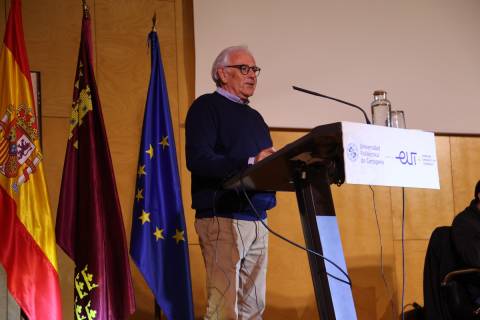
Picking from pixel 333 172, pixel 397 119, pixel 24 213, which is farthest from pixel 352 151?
pixel 24 213

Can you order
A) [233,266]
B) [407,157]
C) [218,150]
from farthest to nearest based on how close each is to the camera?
[218,150] → [233,266] → [407,157]

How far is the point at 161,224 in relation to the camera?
3475 millimetres

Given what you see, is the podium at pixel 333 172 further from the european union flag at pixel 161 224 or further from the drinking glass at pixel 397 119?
the european union flag at pixel 161 224

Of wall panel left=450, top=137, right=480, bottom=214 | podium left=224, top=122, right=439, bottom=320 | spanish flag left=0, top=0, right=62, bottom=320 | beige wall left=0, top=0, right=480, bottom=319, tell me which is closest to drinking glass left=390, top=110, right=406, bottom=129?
podium left=224, top=122, right=439, bottom=320

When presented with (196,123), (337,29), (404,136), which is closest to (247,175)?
(404,136)

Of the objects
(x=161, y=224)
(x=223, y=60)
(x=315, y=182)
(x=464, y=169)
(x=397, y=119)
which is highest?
(x=223, y=60)

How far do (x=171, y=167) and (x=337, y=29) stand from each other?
6.45 ft

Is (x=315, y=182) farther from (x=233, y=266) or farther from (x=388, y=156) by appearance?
(x=233, y=266)

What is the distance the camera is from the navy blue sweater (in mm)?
2715

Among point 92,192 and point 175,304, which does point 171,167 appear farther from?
point 175,304

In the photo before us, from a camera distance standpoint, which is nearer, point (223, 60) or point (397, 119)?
point (397, 119)

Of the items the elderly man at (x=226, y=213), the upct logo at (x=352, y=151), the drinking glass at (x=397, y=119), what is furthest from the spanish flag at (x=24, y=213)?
the upct logo at (x=352, y=151)

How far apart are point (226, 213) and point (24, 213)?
110 centimetres

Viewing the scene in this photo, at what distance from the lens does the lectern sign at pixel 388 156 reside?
1.87 meters
